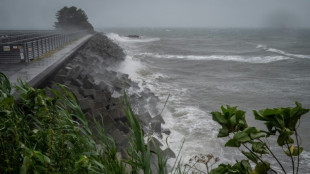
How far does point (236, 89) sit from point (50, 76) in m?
9.07

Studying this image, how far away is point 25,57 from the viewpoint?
9.82 metres

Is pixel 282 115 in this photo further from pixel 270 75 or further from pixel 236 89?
pixel 270 75

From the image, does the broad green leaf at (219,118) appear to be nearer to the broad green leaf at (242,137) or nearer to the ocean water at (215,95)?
the broad green leaf at (242,137)

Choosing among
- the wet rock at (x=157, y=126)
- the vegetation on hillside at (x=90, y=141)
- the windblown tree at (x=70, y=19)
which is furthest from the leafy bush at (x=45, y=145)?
the windblown tree at (x=70, y=19)

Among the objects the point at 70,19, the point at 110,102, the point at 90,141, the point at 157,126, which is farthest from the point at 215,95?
the point at 70,19

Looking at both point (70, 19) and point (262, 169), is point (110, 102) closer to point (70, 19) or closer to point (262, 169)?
point (262, 169)

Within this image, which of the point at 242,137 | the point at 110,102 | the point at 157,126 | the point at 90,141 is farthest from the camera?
the point at 110,102

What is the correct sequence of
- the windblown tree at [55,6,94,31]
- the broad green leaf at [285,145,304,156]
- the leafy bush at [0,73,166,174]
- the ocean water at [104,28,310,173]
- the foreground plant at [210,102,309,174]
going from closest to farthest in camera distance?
the foreground plant at [210,102,309,174] → the broad green leaf at [285,145,304,156] → the leafy bush at [0,73,166,174] → the ocean water at [104,28,310,173] → the windblown tree at [55,6,94,31]

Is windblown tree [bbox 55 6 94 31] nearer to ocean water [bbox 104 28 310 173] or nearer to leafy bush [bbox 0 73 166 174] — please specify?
ocean water [bbox 104 28 310 173]

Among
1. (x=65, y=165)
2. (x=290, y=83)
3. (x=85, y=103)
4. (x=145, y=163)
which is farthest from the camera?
(x=290, y=83)

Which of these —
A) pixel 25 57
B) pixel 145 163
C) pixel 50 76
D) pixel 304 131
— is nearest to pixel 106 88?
pixel 50 76

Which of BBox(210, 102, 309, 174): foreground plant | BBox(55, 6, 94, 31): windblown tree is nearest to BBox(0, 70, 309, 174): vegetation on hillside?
BBox(210, 102, 309, 174): foreground plant

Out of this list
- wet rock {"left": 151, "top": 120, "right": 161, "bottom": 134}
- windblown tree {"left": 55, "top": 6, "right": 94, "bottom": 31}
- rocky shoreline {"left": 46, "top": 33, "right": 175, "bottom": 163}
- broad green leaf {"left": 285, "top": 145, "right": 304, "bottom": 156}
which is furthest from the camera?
windblown tree {"left": 55, "top": 6, "right": 94, "bottom": 31}

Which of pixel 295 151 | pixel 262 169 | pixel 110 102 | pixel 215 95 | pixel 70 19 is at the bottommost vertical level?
pixel 215 95
